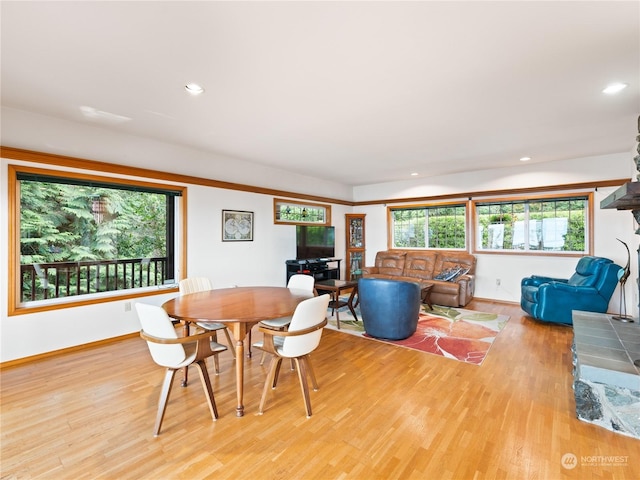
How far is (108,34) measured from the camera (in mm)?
1929

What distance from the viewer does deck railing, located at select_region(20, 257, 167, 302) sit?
344cm

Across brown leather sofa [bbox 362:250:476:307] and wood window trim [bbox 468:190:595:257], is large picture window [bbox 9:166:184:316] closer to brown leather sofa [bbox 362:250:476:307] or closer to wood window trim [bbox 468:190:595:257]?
brown leather sofa [bbox 362:250:476:307]

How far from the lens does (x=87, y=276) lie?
3.93 m

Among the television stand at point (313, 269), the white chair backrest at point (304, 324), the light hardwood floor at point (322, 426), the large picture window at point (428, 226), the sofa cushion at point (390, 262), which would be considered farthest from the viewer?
the sofa cushion at point (390, 262)

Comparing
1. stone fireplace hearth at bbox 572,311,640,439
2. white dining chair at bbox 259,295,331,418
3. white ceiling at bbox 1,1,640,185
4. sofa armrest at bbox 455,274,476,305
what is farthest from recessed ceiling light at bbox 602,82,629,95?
sofa armrest at bbox 455,274,476,305

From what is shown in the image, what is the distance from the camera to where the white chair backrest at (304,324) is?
2.13m

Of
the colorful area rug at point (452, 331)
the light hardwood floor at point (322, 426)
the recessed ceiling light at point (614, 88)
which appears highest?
the recessed ceiling light at point (614, 88)

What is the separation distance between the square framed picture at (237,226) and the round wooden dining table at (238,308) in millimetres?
1997

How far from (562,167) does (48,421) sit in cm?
748

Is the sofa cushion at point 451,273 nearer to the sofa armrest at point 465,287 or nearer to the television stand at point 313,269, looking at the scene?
the sofa armrest at point 465,287

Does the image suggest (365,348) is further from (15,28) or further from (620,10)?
(15,28)

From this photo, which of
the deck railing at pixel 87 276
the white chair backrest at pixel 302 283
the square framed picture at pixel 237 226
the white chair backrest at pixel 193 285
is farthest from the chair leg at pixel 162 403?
the square framed picture at pixel 237 226

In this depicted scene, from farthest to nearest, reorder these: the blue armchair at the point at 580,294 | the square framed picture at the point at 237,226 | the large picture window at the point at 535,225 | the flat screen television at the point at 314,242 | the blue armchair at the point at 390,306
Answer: the flat screen television at the point at 314,242 < the large picture window at the point at 535,225 < the square framed picture at the point at 237,226 < the blue armchair at the point at 580,294 < the blue armchair at the point at 390,306

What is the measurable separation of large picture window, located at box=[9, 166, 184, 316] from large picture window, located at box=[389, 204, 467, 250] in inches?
197
